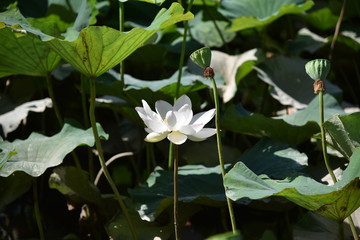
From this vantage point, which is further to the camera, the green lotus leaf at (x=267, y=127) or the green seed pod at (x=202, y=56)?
the green lotus leaf at (x=267, y=127)

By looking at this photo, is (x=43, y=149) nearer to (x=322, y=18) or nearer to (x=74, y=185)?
(x=74, y=185)

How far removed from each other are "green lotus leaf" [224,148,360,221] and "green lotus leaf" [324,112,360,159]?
0.50 feet

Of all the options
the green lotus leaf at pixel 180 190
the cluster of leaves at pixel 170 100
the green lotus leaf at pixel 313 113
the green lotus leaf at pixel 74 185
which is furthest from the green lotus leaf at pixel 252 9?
the green lotus leaf at pixel 74 185

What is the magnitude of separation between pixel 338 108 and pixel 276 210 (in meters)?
0.34

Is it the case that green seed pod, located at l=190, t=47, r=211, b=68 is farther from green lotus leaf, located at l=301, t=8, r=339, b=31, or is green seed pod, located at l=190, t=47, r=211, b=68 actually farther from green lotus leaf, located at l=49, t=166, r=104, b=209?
green lotus leaf, located at l=301, t=8, r=339, b=31

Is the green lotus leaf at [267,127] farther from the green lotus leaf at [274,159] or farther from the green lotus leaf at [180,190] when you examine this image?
the green lotus leaf at [180,190]

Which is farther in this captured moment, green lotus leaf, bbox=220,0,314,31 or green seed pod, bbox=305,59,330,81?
green lotus leaf, bbox=220,0,314,31

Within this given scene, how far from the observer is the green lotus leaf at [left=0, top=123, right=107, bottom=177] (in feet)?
4.38

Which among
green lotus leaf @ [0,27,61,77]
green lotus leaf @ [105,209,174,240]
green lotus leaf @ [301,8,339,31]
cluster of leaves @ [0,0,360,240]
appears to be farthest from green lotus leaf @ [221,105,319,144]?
green lotus leaf @ [301,8,339,31]

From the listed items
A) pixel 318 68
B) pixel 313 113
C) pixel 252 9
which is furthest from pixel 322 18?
pixel 318 68

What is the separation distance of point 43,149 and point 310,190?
67 cm

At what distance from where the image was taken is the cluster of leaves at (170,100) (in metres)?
1.21

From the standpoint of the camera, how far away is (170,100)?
1598 mm

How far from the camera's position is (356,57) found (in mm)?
2145
